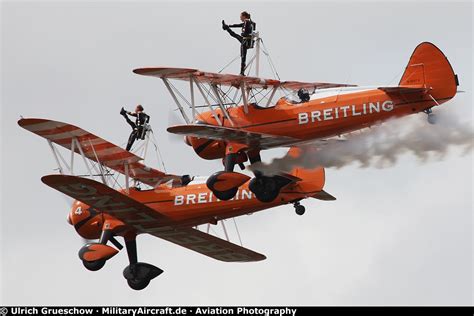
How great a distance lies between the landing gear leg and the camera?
38.9m

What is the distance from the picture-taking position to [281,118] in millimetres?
34875

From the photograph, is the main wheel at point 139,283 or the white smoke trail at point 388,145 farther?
the main wheel at point 139,283

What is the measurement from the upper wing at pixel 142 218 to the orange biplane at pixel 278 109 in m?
2.13

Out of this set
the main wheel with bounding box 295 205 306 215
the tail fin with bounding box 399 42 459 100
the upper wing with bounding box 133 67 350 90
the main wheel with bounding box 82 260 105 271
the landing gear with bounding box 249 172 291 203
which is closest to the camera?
the tail fin with bounding box 399 42 459 100

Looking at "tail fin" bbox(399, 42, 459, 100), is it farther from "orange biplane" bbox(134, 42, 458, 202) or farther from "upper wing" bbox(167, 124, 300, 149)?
"upper wing" bbox(167, 124, 300, 149)

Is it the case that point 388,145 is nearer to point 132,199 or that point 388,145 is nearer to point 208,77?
point 208,77

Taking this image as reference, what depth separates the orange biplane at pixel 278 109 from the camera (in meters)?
33.5

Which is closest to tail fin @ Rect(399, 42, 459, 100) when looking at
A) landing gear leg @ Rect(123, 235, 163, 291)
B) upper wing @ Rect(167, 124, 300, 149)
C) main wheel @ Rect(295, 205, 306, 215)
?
upper wing @ Rect(167, 124, 300, 149)

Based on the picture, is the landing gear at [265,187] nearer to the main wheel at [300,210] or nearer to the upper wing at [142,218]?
the main wheel at [300,210]

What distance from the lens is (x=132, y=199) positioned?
3694 centimetres

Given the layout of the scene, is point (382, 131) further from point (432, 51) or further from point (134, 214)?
point (134, 214)

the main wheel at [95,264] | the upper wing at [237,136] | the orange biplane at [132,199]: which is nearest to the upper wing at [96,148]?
the orange biplane at [132,199]

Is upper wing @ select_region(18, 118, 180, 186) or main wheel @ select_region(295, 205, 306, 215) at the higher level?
upper wing @ select_region(18, 118, 180, 186)

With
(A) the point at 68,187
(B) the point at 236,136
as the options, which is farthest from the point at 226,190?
(A) the point at 68,187
